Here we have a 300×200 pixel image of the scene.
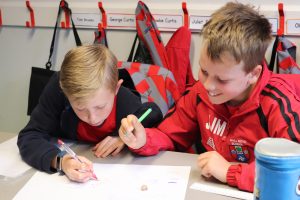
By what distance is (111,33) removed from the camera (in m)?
1.82

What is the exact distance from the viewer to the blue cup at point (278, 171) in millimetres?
523

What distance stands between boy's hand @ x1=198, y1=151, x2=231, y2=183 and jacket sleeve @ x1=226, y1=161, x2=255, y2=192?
0.01 metres

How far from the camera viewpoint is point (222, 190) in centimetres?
88

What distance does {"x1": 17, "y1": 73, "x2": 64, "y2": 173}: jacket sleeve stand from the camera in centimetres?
108

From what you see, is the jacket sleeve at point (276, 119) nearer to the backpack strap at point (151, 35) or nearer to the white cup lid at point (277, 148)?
the white cup lid at point (277, 148)

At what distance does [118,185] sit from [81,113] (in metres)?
0.27

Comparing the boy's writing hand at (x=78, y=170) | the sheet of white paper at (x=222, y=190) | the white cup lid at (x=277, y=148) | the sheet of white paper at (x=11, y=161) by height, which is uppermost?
the white cup lid at (x=277, y=148)

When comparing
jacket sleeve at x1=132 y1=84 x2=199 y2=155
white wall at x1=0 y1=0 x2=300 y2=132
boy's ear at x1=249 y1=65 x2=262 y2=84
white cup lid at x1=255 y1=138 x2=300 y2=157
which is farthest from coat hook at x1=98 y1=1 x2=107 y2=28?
white cup lid at x1=255 y1=138 x2=300 y2=157

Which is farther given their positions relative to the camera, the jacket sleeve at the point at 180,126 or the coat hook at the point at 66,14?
the coat hook at the point at 66,14

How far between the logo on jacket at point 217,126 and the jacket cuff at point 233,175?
8.1 inches

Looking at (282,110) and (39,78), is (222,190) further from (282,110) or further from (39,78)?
(39,78)

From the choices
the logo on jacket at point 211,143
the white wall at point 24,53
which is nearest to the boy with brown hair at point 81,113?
the logo on jacket at point 211,143

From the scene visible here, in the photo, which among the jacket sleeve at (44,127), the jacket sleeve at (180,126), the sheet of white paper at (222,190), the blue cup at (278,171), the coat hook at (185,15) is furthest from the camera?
the coat hook at (185,15)

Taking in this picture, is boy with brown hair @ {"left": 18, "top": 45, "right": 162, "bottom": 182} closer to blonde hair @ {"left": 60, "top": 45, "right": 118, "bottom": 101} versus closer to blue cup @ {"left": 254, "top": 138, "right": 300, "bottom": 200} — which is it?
blonde hair @ {"left": 60, "top": 45, "right": 118, "bottom": 101}
